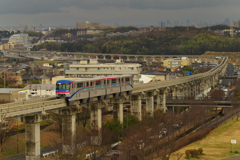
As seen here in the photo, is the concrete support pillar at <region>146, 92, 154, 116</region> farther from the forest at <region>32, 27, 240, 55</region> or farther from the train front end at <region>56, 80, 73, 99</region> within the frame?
the forest at <region>32, 27, 240, 55</region>

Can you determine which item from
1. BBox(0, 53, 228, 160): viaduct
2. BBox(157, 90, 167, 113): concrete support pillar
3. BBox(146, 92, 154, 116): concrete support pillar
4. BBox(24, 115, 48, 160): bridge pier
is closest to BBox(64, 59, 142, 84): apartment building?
BBox(157, 90, 167, 113): concrete support pillar

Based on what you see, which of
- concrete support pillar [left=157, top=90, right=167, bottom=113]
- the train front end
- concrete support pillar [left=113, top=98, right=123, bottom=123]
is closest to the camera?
the train front end

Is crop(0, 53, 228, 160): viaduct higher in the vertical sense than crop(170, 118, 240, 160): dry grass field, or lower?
higher

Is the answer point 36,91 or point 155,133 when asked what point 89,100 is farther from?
point 36,91

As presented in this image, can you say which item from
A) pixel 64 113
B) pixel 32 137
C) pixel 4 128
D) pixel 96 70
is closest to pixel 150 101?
pixel 64 113

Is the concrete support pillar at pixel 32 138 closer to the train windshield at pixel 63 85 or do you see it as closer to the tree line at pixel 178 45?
the train windshield at pixel 63 85

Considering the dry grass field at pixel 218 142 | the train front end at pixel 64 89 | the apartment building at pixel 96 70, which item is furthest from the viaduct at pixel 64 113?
the apartment building at pixel 96 70

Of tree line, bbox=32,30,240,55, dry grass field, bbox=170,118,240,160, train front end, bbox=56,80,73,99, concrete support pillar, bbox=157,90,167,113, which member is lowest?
dry grass field, bbox=170,118,240,160
